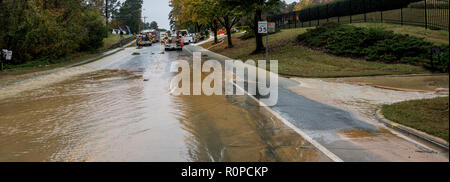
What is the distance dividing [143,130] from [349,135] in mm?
4209

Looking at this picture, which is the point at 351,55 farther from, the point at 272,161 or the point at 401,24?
the point at 272,161

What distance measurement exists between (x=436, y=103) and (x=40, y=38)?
92.9ft

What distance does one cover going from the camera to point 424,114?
8.77 meters

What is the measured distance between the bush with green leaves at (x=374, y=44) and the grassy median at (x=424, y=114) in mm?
8361

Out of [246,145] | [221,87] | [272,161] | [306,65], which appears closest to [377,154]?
[272,161]

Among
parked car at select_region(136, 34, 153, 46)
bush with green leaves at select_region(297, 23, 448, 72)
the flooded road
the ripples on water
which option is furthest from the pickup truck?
the ripples on water

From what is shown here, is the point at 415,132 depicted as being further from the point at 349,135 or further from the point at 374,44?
the point at 374,44

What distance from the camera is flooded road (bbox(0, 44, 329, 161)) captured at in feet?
21.2

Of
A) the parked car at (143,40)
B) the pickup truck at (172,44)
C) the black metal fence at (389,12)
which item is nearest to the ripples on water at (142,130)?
the black metal fence at (389,12)

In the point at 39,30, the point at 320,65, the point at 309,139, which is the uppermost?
the point at 39,30

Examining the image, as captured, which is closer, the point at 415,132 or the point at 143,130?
the point at 415,132

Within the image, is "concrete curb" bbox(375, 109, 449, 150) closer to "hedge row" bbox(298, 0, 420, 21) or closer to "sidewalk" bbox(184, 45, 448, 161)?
"sidewalk" bbox(184, 45, 448, 161)

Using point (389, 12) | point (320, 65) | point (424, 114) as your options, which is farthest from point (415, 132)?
point (389, 12)

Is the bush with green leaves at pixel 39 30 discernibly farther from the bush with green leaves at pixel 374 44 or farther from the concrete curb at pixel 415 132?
the concrete curb at pixel 415 132
